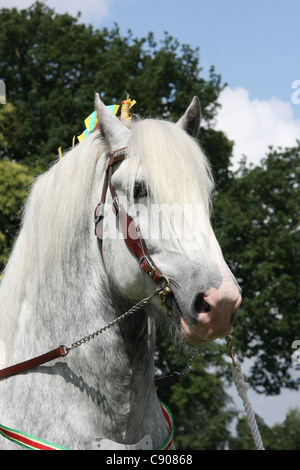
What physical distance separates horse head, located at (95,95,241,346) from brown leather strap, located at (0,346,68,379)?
1.60 feet

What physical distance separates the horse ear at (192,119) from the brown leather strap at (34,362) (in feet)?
5.32

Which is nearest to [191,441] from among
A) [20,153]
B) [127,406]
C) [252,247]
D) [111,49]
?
[252,247]

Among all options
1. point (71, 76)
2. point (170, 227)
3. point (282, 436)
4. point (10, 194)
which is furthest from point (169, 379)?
point (282, 436)

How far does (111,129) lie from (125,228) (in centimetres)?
71

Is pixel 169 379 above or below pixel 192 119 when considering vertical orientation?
below

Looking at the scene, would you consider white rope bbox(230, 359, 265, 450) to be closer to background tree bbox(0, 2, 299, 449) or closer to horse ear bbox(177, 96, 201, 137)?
horse ear bbox(177, 96, 201, 137)

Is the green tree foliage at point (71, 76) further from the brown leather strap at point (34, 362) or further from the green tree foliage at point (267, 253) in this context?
the brown leather strap at point (34, 362)

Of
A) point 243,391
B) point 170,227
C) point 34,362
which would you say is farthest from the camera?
point 243,391

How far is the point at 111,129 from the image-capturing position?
387cm

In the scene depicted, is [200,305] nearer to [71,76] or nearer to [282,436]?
[71,76]

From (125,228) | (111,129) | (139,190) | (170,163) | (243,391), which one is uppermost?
(111,129)

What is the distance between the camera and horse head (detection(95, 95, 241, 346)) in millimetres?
3195

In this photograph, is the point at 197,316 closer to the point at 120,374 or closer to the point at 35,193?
the point at 120,374

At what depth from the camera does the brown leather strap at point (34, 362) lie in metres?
3.65
